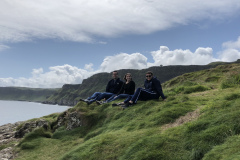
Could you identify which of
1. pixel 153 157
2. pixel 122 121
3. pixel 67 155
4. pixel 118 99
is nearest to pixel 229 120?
pixel 153 157

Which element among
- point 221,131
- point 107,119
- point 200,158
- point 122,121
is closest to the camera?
point 200,158

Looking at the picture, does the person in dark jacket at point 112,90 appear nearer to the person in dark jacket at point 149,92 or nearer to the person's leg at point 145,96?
the person in dark jacket at point 149,92

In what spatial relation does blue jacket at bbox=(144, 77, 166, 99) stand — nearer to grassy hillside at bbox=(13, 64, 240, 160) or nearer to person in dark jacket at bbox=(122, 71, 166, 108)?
person in dark jacket at bbox=(122, 71, 166, 108)

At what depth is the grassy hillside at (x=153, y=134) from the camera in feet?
22.4

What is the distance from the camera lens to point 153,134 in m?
8.80

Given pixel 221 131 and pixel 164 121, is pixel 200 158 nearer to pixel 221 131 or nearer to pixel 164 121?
pixel 221 131

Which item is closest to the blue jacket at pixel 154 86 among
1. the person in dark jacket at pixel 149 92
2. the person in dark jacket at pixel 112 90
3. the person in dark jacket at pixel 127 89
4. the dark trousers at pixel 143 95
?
the person in dark jacket at pixel 149 92

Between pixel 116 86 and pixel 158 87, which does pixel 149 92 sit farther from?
pixel 116 86

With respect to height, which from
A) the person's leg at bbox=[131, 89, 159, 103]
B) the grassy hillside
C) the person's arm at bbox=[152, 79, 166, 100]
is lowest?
the grassy hillside

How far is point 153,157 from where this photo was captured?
714 centimetres

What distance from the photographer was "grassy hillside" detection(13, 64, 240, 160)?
6.82m

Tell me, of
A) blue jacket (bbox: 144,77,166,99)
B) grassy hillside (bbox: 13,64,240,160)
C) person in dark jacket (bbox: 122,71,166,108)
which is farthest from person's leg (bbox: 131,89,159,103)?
grassy hillside (bbox: 13,64,240,160)

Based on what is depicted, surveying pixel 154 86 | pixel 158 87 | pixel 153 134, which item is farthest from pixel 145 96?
pixel 153 134

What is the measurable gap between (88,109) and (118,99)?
263 centimetres
